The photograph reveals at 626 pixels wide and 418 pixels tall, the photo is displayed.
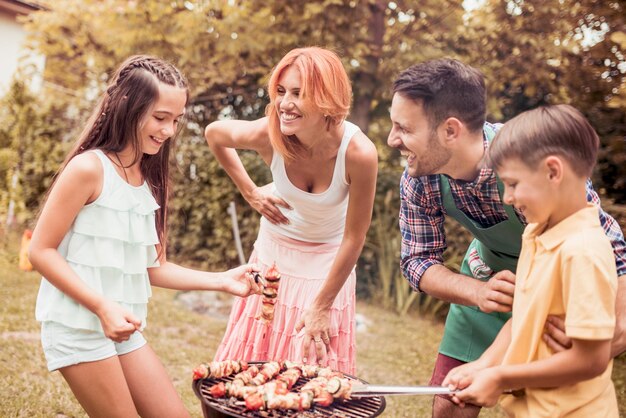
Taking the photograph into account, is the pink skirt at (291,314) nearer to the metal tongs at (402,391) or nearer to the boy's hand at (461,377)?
the metal tongs at (402,391)

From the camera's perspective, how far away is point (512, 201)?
6.32ft

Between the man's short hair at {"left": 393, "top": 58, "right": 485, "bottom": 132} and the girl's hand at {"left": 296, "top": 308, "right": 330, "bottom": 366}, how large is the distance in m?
1.05

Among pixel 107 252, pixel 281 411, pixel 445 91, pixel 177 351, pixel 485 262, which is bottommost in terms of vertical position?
pixel 177 351

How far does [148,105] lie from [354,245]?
1.10m

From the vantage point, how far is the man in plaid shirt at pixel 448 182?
2545 mm

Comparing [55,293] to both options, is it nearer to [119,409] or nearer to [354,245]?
[119,409]

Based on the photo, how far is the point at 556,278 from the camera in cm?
183

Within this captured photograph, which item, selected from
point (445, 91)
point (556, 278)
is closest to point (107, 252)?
point (445, 91)

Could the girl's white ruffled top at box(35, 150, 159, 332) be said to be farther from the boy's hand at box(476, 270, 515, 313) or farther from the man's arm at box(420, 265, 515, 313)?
the boy's hand at box(476, 270, 515, 313)

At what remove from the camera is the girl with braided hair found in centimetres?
230

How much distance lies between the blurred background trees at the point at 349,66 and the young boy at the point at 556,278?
4565mm

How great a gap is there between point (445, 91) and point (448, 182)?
0.39 metres

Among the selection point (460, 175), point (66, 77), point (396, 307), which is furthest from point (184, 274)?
point (66, 77)

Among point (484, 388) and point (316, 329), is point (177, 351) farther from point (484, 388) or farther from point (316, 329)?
point (484, 388)
